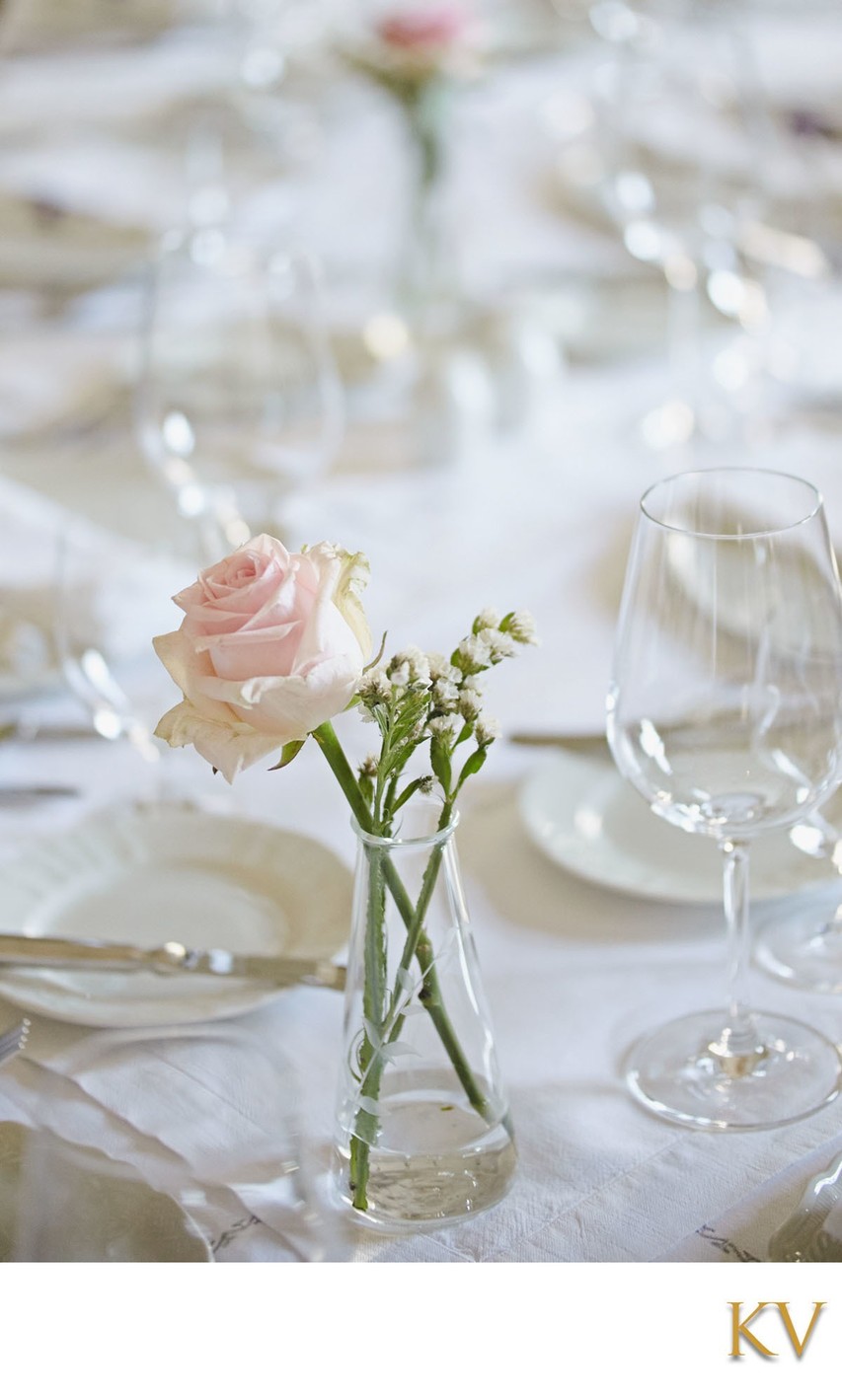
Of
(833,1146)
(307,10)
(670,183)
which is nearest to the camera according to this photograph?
(833,1146)

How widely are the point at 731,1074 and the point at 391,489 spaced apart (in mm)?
731

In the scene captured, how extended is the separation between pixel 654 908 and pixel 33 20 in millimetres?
2101

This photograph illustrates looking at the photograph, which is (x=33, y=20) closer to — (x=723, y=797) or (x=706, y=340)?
(x=706, y=340)

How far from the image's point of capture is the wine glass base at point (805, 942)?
2.29 feet

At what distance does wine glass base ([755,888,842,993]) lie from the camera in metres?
0.70

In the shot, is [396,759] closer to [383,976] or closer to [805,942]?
[383,976]

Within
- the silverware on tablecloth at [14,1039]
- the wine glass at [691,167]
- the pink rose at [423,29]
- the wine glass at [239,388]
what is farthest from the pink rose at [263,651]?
the pink rose at [423,29]

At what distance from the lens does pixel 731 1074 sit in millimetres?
641

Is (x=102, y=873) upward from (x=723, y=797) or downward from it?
downward

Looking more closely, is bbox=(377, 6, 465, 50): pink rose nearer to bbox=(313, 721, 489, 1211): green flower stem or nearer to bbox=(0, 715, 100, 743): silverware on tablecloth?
bbox=(0, 715, 100, 743): silverware on tablecloth

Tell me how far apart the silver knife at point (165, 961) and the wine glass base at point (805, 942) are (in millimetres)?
196
